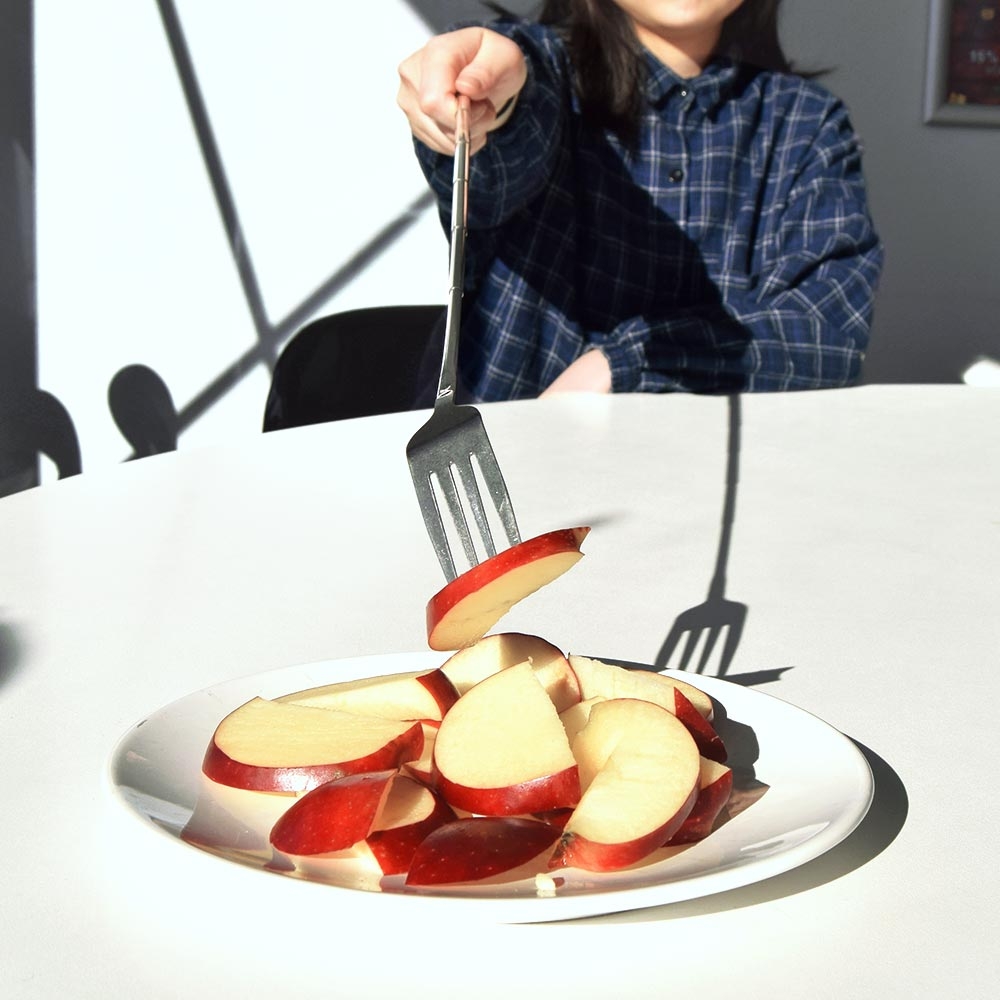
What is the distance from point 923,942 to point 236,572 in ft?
1.36

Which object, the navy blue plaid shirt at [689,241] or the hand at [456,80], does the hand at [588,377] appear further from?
the hand at [456,80]

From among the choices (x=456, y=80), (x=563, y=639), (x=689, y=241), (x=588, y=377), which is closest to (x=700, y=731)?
(x=563, y=639)

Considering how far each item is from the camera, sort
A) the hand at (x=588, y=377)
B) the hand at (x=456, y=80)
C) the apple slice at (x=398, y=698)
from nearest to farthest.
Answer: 1. the apple slice at (x=398, y=698)
2. the hand at (x=456, y=80)
3. the hand at (x=588, y=377)

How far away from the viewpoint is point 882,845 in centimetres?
37

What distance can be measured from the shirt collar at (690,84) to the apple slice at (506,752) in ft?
4.35

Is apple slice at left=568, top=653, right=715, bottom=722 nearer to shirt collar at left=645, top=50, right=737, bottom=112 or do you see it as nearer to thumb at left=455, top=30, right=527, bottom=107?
thumb at left=455, top=30, right=527, bottom=107

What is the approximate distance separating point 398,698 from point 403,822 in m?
0.07

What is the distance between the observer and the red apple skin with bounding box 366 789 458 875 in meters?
0.32

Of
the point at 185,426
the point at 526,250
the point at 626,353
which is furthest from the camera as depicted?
the point at 185,426

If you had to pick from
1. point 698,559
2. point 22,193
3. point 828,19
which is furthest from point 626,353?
point 828,19

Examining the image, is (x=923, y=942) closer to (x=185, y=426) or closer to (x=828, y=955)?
(x=828, y=955)

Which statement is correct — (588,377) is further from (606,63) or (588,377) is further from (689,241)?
(606,63)

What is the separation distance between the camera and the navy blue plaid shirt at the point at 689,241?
1435 millimetres

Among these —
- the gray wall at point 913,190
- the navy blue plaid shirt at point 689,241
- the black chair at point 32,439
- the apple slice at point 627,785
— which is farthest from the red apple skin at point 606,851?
the gray wall at point 913,190
